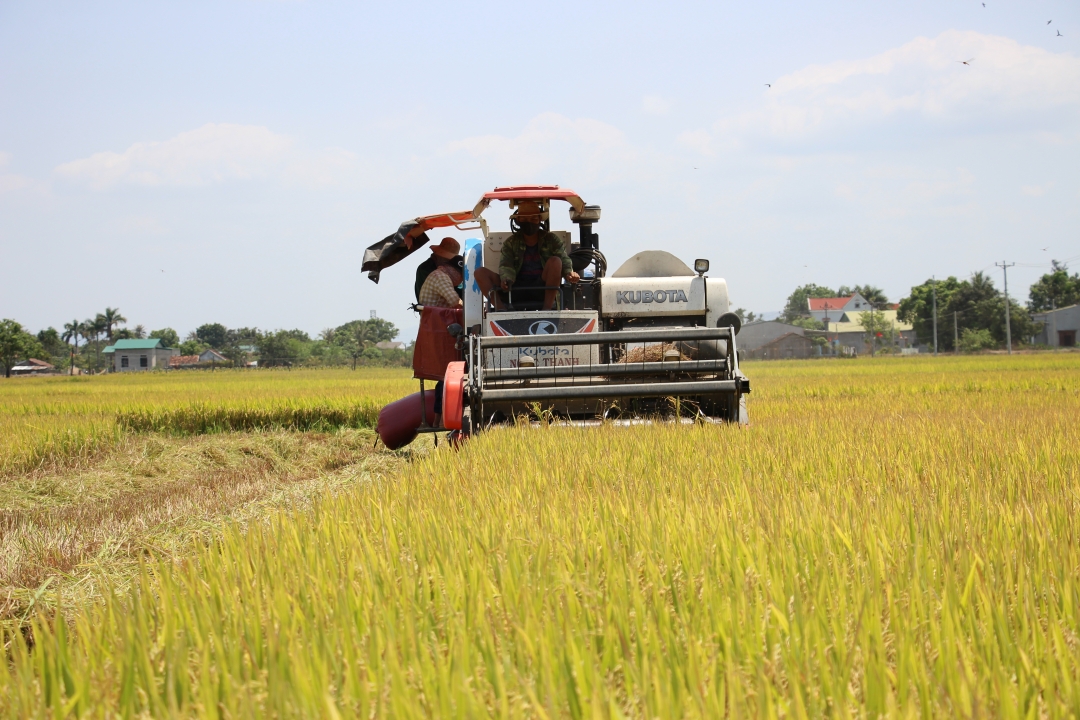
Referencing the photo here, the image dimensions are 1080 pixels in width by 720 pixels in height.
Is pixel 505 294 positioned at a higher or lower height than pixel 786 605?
higher

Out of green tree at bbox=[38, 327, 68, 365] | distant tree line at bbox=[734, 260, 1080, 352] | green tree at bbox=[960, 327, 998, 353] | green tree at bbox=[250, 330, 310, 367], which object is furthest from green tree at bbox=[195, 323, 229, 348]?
green tree at bbox=[960, 327, 998, 353]

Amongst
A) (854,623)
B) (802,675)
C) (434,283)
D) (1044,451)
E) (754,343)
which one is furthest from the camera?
(754,343)

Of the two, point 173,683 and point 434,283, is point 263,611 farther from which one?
point 434,283

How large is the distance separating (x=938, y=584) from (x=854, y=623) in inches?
19.4

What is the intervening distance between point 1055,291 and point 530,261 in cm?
10319

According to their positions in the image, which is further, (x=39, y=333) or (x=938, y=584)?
(x=39, y=333)

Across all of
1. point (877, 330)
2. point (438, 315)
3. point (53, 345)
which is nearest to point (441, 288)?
point (438, 315)

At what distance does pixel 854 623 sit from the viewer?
2.21 metres

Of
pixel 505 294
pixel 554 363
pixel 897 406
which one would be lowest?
pixel 897 406

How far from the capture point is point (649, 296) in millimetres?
8656

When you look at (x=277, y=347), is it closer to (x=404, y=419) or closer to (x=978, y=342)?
(x=978, y=342)

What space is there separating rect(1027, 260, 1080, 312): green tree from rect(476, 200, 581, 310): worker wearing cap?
101446 mm

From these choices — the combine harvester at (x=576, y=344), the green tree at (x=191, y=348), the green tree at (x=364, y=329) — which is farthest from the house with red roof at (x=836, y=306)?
the combine harvester at (x=576, y=344)

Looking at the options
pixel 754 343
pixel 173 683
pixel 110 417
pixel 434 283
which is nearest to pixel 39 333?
pixel 754 343
